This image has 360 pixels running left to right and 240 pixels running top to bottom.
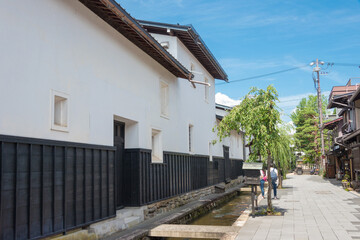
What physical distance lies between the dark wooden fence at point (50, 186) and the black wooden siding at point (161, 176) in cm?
187

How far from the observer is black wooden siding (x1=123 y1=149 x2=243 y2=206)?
1107cm

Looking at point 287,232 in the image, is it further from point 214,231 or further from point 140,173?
point 140,173

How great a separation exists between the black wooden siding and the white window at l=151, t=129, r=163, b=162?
1.00 feet

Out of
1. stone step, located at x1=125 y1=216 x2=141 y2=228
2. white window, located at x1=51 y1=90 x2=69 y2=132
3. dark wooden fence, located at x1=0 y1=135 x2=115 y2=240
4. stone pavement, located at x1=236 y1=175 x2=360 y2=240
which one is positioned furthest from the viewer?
stone step, located at x1=125 y1=216 x2=141 y2=228

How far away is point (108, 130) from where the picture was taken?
9.55 metres

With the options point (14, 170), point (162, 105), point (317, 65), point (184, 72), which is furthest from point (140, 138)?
point (317, 65)

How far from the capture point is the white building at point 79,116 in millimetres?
6230

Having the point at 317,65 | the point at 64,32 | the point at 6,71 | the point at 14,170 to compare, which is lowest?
the point at 14,170

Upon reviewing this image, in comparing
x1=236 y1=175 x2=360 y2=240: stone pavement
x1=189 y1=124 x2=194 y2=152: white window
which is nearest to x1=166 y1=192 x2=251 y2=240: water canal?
x1=236 y1=175 x2=360 y2=240: stone pavement

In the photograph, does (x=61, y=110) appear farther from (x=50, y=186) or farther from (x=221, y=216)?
(x=221, y=216)

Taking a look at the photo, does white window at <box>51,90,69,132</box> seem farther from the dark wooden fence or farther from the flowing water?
the flowing water

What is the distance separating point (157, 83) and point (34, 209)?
793 centimetres

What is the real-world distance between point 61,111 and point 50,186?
5.46 ft

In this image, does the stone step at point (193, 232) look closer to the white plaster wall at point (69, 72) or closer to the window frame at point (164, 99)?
the white plaster wall at point (69, 72)
